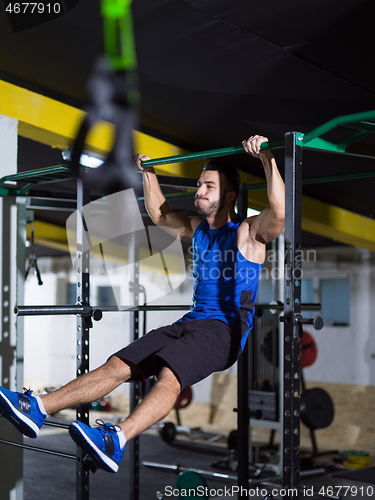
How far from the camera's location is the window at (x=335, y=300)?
6855mm

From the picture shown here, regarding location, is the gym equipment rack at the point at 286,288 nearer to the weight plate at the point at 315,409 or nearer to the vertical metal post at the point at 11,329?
the vertical metal post at the point at 11,329

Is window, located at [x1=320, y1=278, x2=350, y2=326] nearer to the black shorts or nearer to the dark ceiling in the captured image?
the dark ceiling

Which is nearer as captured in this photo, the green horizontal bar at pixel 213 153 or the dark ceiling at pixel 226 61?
the green horizontal bar at pixel 213 153

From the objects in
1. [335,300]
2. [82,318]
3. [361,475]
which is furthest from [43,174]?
[335,300]

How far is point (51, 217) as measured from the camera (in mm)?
7578

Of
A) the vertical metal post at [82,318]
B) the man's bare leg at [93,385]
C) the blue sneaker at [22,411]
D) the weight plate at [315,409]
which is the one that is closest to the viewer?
the blue sneaker at [22,411]

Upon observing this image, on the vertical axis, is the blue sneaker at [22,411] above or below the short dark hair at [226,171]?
below

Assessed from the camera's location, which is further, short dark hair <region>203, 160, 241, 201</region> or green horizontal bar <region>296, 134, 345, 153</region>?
short dark hair <region>203, 160, 241, 201</region>

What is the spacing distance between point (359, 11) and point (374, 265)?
166 inches

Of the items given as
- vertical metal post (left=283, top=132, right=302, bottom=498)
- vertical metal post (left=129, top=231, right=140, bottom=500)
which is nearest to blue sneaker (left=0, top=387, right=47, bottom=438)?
vertical metal post (left=283, top=132, right=302, bottom=498)

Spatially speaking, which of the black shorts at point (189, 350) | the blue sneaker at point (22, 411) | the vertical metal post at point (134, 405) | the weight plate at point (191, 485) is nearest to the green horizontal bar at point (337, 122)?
the black shorts at point (189, 350)

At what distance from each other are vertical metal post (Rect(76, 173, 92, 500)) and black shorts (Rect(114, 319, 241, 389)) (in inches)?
15.1

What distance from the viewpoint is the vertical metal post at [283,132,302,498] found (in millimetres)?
2076

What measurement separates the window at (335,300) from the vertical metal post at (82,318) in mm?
4468
